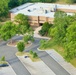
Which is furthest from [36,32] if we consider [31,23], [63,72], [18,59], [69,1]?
[69,1]

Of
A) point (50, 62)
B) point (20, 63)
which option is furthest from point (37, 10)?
point (20, 63)

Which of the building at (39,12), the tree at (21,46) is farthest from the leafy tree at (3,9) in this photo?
the tree at (21,46)

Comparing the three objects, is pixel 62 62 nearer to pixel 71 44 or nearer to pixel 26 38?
pixel 71 44

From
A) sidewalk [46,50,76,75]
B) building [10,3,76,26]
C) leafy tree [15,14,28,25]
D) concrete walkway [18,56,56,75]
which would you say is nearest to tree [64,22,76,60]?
sidewalk [46,50,76,75]

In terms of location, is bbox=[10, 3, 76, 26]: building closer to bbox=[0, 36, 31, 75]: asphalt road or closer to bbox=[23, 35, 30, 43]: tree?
bbox=[23, 35, 30, 43]: tree

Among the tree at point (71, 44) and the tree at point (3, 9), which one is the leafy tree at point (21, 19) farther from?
the tree at point (71, 44)

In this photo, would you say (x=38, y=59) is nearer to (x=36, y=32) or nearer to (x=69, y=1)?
(x=36, y=32)
